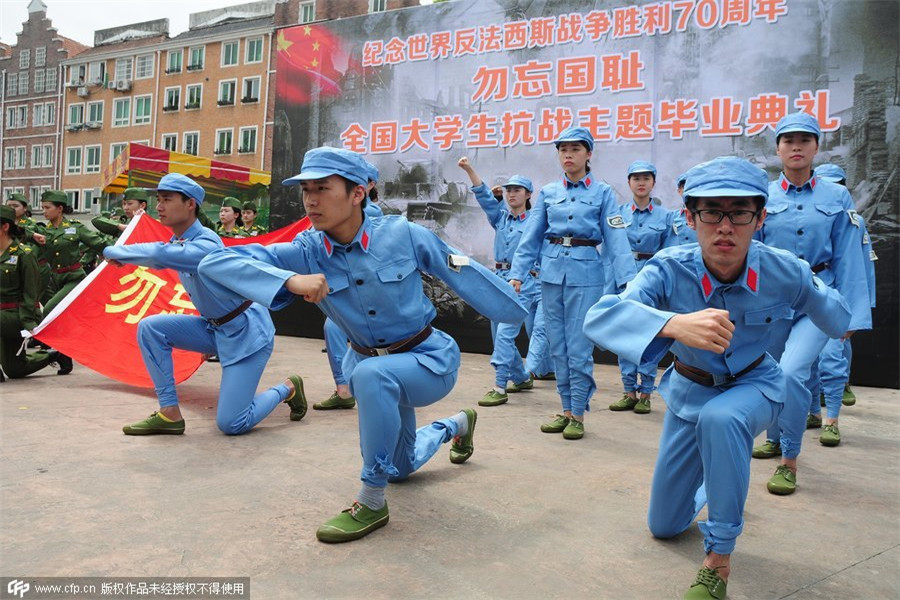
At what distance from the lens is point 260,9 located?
35688 millimetres

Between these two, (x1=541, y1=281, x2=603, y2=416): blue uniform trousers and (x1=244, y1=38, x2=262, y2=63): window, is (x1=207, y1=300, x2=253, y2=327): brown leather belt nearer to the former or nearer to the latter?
(x1=541, y1=281, x2=603, y2=416): blue uniform trousers

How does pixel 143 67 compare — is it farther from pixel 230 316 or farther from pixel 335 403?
pixel 230 316

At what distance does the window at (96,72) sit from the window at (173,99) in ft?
16.9

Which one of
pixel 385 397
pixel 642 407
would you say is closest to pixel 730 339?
pixel 385 397

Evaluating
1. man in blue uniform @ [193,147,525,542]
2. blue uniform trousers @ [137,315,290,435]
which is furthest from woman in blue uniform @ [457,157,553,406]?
man in blue uniform @ [193,147,525,542]

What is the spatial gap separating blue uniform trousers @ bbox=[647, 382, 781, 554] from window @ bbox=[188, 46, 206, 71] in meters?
36.9

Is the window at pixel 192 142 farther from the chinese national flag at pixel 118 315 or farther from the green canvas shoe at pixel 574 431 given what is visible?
the green canvas shoe at pixel 574 431

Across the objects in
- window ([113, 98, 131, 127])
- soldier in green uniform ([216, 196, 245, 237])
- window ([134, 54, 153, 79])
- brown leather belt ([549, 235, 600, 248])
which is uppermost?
window ([134, 54, 153, 79])

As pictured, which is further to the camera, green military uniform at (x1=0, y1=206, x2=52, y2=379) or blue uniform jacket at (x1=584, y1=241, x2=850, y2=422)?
green military uniform at (x1=0, y1=206, x2=52, y2=379)

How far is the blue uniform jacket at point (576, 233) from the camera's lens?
522cm

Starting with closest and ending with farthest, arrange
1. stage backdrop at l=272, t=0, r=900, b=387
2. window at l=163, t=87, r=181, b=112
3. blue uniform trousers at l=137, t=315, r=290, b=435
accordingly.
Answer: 1. blue uniform trousers at l=137, t=315, r=290, b=435
2. stage backdrop at l=272, t=0, r=900, b=387
3. window at l=163, t=87, r=181, b=112

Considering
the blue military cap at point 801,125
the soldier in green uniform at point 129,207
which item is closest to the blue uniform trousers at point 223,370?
the soldier in green uniform at point 129,207

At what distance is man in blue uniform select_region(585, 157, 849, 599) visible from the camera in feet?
8.27

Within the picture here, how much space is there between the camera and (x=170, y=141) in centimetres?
3612
